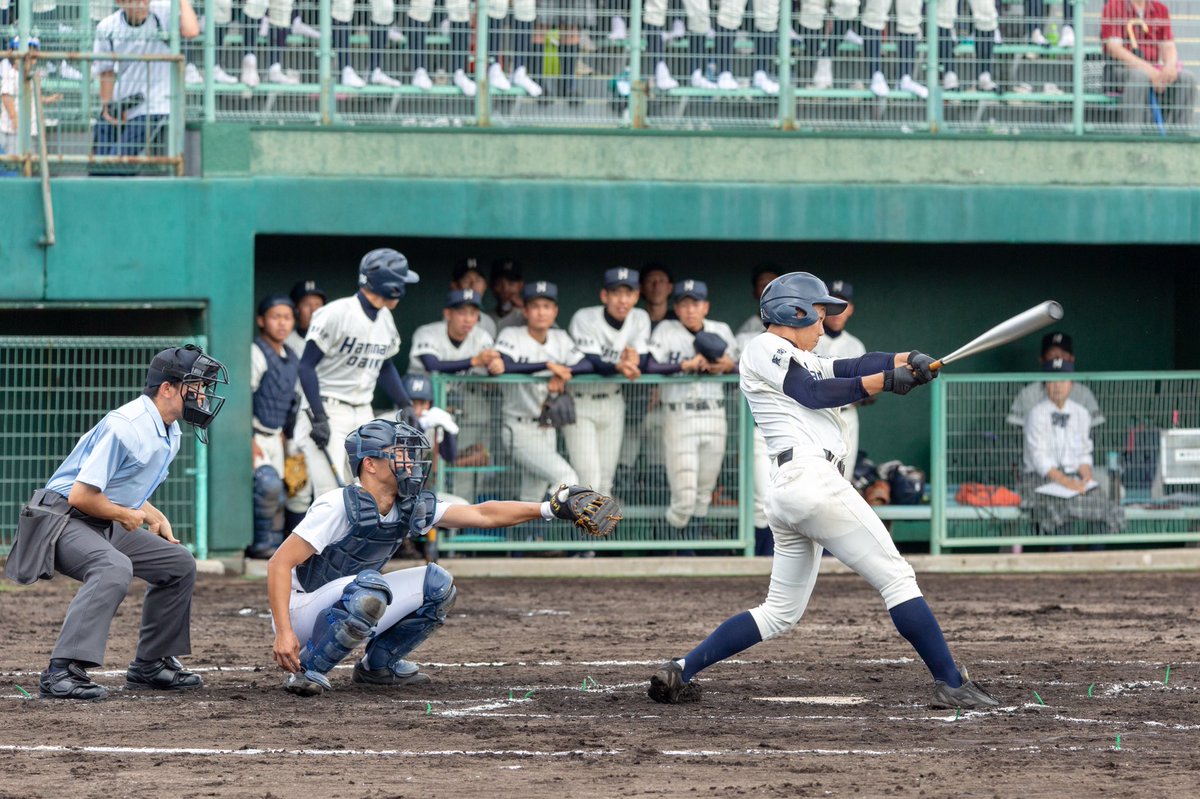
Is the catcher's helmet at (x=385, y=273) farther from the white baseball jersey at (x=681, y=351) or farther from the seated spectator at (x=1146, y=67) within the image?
the seated spectator at (x=1146, y=67)

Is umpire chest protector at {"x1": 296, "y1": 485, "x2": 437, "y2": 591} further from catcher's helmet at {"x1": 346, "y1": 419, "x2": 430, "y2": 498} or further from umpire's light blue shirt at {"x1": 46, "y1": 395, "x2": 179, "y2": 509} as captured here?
umpire's light blue shirt at {"x1": 46, "y1": 395, "x2": 179, "y2": 509}

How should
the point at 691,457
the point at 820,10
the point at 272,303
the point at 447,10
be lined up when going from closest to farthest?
the point at 691,457, the point at 272,303, the point at 447,10, the point at 820,10

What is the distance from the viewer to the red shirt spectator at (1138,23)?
1361cm

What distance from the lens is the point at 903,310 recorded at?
14961mm

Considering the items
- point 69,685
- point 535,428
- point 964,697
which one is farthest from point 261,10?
point 964,697

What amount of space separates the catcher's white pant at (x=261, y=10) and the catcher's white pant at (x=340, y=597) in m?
6.45

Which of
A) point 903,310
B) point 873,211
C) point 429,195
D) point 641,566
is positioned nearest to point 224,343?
point 429,195

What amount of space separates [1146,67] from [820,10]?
2604 millimetres

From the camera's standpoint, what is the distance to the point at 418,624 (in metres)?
7.34

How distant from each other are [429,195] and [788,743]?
7293mm

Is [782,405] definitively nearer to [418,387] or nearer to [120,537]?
[120,537]

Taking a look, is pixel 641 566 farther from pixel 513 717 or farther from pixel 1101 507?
pixel 513 717

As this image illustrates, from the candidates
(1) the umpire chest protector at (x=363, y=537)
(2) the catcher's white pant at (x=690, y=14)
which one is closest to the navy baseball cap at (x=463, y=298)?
(2) the catcher's white pant at (x=690, y=14)

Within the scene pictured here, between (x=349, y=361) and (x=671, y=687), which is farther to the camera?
(x=349, y=361)
